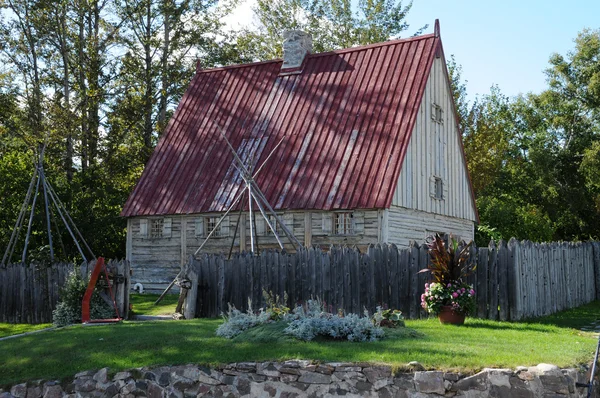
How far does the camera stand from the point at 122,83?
36.6 meters

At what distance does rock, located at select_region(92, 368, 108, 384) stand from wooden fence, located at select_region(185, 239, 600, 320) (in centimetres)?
623

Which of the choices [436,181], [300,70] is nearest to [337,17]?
[300,70]

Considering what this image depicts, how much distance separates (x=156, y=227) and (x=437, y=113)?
428 inches

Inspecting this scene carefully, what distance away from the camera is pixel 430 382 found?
32.5 ft

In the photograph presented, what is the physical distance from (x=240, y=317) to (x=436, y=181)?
46.8 feet

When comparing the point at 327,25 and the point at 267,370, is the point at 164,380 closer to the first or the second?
the point at 267,370

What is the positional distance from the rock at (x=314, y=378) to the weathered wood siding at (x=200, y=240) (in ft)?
39.1

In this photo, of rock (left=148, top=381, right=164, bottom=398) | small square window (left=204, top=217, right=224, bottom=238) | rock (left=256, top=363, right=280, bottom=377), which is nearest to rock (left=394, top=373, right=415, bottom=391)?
rock (left=256, top=363, right=280, bottom=377)

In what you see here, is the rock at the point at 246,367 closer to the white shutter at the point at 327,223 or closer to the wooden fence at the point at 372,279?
the wooden fence at the point at 372,279

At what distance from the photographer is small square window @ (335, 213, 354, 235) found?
23.0 m

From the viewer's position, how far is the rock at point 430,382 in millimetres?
9883

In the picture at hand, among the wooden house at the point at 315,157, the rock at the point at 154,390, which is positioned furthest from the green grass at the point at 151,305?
the rock at the point at 154,390

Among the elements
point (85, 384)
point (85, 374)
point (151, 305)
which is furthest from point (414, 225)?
point (85, 384)

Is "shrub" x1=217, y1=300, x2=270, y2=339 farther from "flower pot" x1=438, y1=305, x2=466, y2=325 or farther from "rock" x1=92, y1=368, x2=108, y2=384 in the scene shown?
"flower pot" x1=438, y1=305, x2=466, y2=325
